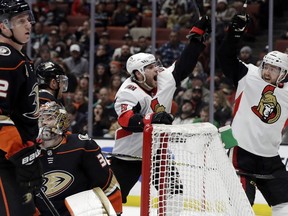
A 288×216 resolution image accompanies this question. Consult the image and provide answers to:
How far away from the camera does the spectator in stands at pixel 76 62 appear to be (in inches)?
328

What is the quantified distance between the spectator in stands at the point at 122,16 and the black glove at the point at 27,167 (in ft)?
18.0

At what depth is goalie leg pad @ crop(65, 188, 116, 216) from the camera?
3910 mm

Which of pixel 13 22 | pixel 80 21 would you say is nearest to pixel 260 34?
pixel 80 21

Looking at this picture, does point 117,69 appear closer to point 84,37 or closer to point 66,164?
point 84,37

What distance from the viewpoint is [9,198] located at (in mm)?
3572

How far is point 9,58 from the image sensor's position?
3541 mm

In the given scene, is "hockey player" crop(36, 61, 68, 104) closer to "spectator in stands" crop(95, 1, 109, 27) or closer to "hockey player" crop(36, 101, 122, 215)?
"hockey player" crop(36, 101, 122, 215)

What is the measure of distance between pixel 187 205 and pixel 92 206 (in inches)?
16.1

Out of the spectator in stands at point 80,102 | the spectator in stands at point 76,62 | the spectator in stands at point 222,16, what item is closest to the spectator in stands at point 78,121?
the spectator in stands at point 80,102

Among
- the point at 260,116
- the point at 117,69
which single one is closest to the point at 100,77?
the point at 117,69

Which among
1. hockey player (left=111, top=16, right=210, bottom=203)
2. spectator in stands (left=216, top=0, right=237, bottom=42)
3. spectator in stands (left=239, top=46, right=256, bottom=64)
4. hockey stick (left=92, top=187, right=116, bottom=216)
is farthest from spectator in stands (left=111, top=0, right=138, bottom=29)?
hockey stick (left=92, top=187, right=116, bottom=216)

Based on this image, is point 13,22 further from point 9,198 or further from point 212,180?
point 212,180

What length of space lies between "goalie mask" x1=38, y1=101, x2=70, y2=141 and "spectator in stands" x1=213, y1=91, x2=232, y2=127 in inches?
124

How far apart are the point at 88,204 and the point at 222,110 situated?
3.54 metres
